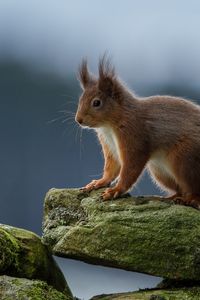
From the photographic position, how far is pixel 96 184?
209 inches

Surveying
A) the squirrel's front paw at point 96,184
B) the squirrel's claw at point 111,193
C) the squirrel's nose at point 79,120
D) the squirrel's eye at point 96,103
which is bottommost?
the squirrel's front paw at point 96,184

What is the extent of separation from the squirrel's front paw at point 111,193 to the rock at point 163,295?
2.93ft

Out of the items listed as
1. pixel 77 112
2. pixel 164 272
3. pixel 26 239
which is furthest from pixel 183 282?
pixel 77 112

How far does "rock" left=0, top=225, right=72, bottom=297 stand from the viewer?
423 cm

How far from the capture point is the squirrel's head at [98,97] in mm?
5145

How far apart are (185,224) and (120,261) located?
0.54m

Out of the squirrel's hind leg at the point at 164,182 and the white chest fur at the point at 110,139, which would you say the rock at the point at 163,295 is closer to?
the squirrel's hind leg at the point at 164,182

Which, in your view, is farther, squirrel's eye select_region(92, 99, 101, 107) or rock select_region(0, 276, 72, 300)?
squirrel's eye select_region(92, 99, 101, 107)

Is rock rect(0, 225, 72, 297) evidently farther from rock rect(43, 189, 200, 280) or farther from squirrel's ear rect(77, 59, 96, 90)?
squirrel's ear rect(77, 59, 96, 90)

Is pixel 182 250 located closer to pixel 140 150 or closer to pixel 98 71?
pixel 140 150

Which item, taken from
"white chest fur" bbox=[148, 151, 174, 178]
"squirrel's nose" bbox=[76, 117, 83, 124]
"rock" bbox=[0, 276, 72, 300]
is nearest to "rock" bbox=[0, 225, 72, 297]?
"rock" bbox=[0, 276, 72, 300]

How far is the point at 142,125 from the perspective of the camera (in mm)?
5184

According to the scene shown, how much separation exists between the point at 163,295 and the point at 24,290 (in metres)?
0.93

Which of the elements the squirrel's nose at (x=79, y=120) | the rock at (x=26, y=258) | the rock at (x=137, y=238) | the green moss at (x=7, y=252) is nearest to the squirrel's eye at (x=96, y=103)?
the squirrel's nose at (x=79, y=120)
